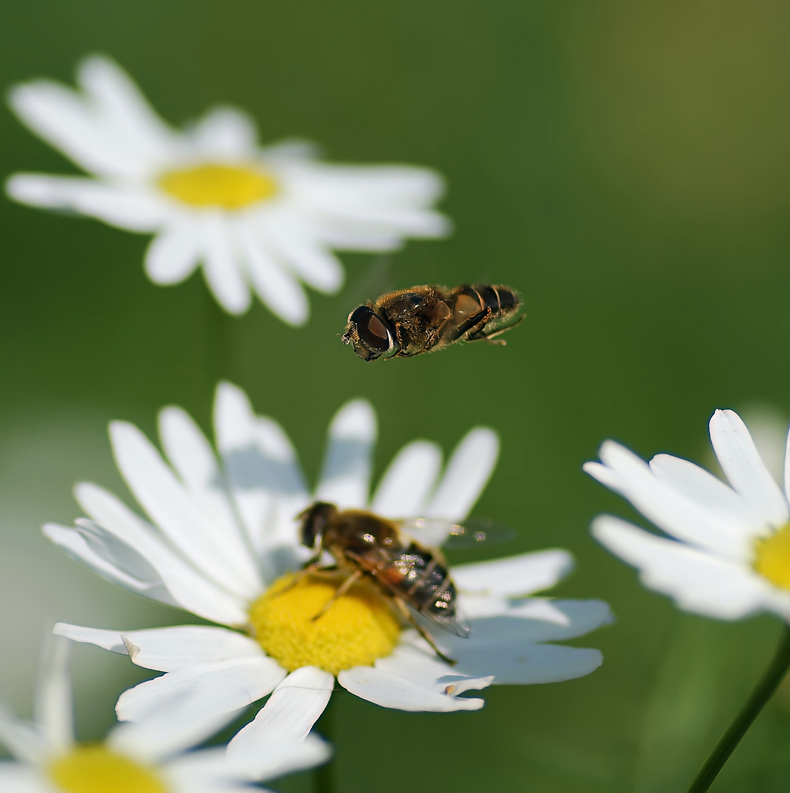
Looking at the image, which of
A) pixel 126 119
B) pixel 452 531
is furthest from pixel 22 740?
pixel 126 119

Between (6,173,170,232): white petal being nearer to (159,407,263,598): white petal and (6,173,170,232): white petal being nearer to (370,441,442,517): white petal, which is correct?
(159,407,263,598): white petal

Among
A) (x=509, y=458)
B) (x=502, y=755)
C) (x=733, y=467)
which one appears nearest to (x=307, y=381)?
(x=509, y=458)

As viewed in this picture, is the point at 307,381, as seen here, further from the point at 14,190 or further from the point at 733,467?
the point at 733,467

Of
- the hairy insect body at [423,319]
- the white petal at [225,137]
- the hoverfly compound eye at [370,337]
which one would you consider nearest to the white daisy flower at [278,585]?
the hairy insect body at [423,319]

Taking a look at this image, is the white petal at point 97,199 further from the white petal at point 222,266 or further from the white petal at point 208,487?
the white petal at point 208,487

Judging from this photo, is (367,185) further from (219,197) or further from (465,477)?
(465,477)

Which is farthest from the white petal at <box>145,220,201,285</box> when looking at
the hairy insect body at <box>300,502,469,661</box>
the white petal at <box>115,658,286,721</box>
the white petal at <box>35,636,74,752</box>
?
the white petal at <box>35,636,74,752</box>

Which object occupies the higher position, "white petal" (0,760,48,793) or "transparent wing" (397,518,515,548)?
"transparent wing" (397,518,515,548)
